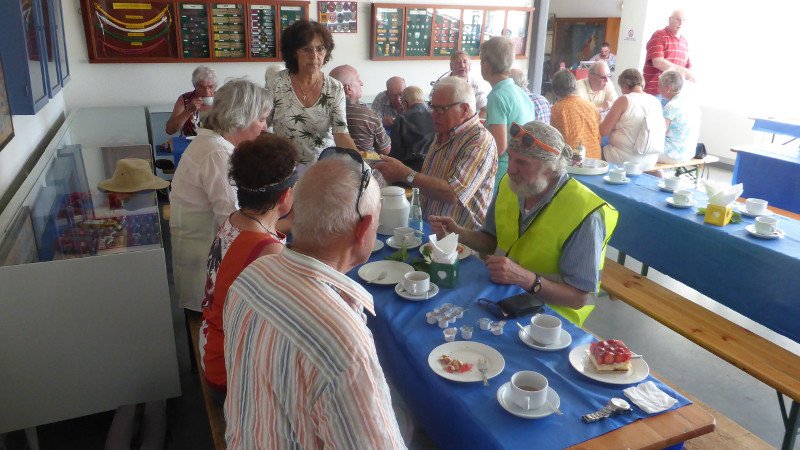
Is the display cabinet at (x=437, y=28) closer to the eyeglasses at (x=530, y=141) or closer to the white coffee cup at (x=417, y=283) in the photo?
the eyeglasses at (x=530, y=141)

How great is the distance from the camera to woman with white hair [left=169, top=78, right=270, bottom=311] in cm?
250

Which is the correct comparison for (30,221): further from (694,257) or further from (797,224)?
(797,224)

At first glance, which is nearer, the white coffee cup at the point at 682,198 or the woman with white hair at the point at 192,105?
the white coffee cup at the point at 682,198

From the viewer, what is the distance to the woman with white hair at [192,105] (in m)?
5.10

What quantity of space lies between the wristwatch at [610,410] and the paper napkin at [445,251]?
0.83 metres

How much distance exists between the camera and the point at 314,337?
107 centimetres

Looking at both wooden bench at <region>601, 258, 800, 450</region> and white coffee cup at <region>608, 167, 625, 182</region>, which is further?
white coffee cup at <region>608, 167, 625, 182</region>

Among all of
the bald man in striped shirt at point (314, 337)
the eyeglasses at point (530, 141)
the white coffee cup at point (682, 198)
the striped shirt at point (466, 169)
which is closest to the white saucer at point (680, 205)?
the white coffee cup at point (682, 198)

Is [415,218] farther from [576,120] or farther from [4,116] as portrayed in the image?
[576,120]

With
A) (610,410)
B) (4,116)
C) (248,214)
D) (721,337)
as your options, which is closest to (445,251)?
(248,214)

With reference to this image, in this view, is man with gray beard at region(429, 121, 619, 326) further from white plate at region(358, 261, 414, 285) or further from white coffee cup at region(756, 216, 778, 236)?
white coffee cup at region(756, 216, 778, 236)

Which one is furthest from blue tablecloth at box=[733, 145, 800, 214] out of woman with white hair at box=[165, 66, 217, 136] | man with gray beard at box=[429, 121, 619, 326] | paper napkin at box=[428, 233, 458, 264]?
woman with white hair at box=[165, 66, 217, 136]

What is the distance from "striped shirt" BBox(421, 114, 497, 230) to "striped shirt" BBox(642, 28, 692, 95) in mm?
5292

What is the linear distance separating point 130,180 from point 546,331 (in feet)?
8.23
